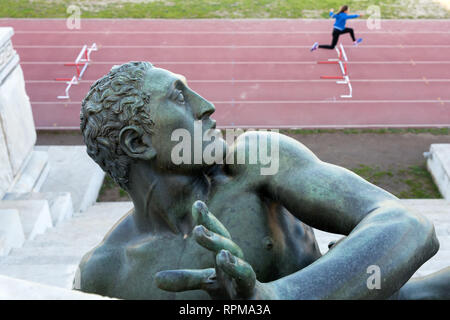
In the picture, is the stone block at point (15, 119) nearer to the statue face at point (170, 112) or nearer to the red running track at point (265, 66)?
the red running track at point (265, 66)

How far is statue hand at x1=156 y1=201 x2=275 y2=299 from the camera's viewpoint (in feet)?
6.05

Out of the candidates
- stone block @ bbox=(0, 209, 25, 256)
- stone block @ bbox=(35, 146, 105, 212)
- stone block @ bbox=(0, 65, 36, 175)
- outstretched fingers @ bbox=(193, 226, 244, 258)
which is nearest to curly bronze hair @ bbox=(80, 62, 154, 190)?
outstretched fingers @ bbox=(193, 226, 244, 258)

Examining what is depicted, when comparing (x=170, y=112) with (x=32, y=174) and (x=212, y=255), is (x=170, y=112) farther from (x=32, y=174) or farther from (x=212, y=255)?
(x=32, y=174)

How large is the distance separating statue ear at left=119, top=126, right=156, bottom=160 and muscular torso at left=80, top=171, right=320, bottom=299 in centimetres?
34

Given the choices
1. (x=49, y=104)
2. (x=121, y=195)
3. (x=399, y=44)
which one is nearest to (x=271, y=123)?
(x=121, y=195)

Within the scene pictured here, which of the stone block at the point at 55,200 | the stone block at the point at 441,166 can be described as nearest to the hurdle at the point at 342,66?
the stone block at the point at 441,166

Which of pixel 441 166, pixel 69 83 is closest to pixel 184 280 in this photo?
pixel 441 166

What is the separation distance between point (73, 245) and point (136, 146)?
14.9 ft

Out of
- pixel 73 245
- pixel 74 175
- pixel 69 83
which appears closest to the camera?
pixel 73 245

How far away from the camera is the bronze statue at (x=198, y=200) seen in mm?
2374

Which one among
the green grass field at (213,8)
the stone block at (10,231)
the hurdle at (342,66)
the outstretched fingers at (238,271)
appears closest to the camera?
the outstretched fingers at (238,271)

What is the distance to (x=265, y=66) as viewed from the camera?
566 inches

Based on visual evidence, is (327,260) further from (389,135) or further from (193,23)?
(193,23)

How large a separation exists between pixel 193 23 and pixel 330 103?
628 cm
